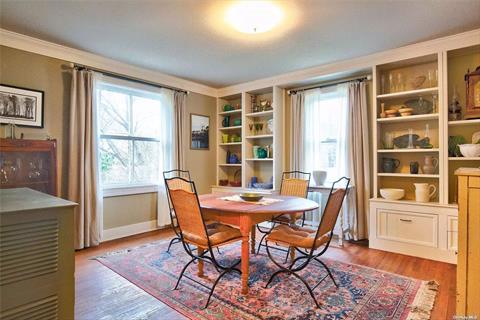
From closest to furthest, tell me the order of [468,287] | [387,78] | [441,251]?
1. [468,287]
2. [441,251]
3. [387,78]

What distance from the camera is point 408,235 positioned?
319 centimetres

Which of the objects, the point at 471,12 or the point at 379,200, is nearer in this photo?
the point at 471,12

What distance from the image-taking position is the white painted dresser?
102cm

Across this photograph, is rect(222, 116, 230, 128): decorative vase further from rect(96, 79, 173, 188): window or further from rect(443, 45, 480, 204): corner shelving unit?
rect(443, 45, 480, 204): corner shelving unit

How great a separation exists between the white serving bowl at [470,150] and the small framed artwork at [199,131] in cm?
380

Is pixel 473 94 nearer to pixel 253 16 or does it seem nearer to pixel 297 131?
pixel 297 131

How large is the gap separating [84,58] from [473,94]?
461cm

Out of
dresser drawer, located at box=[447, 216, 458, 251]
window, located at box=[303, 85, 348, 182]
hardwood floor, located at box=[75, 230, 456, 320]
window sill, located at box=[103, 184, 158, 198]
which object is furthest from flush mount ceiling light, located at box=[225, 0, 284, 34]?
dresser drawer, located at box=[447, 216, 458, 251]

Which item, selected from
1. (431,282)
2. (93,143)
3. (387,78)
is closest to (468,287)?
(431,282)

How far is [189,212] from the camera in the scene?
212cm

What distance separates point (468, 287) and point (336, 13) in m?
2.31

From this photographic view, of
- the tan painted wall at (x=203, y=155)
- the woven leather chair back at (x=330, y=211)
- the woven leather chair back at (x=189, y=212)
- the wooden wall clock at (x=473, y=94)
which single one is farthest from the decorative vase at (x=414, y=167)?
the tan painted wall at (x=203, y=155)

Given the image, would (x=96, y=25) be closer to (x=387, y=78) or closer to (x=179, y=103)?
(x=179, y=103)

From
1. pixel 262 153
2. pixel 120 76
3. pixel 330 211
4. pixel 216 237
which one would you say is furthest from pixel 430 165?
pixel 120 76
